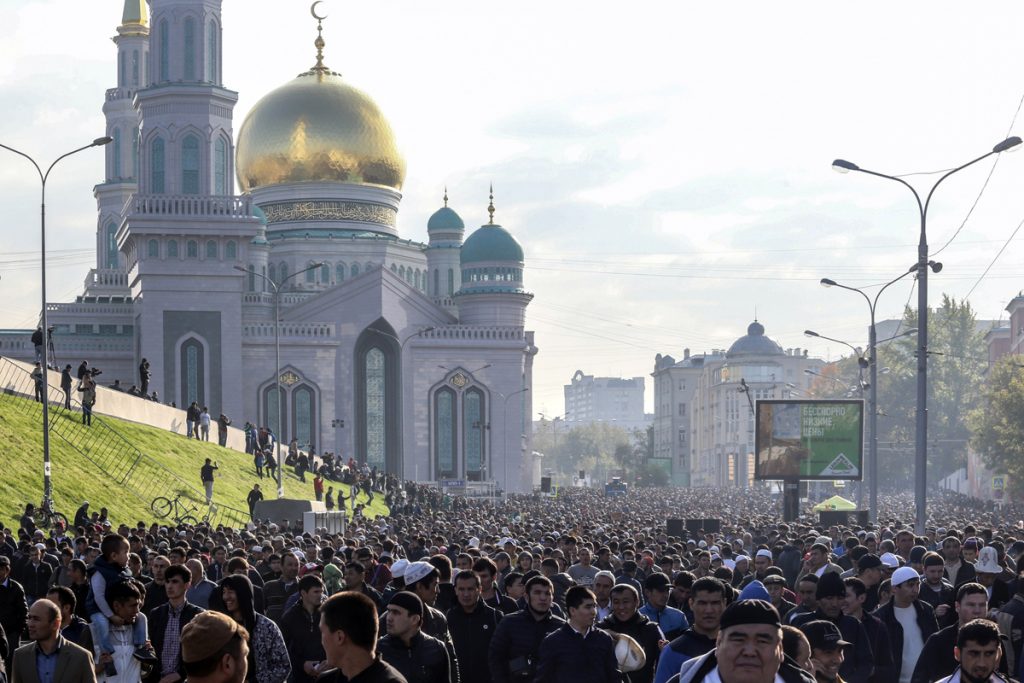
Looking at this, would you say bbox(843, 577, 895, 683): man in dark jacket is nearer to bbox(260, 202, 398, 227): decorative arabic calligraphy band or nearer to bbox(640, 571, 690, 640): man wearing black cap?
bbox(640, 571, 690, 640): man wearing black cap

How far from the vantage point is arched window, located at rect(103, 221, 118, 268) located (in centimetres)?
8106

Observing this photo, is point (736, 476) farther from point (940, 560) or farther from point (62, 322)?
point (940, 560)

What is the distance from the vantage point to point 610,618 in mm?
9852

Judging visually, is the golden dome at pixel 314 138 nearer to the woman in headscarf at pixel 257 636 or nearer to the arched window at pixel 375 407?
the arched window at pixel 375 407

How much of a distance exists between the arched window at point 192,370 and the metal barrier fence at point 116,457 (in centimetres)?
2263

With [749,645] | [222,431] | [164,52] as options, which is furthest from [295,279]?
[749,645]

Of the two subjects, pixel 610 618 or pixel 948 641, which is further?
pixel 610 618

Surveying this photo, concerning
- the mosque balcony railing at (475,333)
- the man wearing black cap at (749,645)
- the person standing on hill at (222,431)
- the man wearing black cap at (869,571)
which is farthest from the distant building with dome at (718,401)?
the man wearing black cap at (749,645)

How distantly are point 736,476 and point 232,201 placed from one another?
7834 cm

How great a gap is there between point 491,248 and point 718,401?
66461 mm

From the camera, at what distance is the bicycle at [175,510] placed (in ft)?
118

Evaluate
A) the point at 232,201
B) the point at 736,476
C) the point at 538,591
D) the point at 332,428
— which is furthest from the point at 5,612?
the point at 736,476

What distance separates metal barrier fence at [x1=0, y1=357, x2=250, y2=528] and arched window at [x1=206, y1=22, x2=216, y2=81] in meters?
23.7

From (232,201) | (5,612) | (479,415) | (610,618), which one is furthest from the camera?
(479,415)
